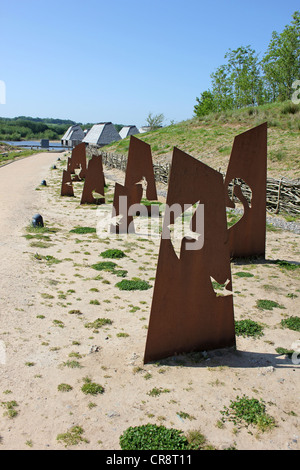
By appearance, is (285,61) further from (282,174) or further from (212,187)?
(212,187)

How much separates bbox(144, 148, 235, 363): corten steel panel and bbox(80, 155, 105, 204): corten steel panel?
10290mm

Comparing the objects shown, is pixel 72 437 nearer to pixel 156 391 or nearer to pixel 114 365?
pixel 156 391

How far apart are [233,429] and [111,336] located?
2242mm

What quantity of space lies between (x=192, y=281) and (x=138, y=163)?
7402 millimetres

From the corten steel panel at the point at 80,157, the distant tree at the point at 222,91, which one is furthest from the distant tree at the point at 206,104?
the corten steel panel at the point at 80,157

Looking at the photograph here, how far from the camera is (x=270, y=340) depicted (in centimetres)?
548

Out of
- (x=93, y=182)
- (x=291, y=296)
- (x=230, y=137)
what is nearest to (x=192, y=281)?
(x=291, y=296)

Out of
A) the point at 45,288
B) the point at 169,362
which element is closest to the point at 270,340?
the point at 169,362

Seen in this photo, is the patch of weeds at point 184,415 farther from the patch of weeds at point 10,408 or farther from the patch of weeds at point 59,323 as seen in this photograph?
the patch of weeds at point 59,323

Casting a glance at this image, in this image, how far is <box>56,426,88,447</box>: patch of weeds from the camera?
11.6 ft

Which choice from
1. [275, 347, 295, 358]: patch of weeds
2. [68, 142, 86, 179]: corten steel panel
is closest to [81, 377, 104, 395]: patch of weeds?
[275, 347, 295, 358]: patch of weeds

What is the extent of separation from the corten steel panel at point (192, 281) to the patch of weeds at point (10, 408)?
1627mm

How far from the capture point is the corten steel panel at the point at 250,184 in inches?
327

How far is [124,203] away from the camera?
11.7 m
